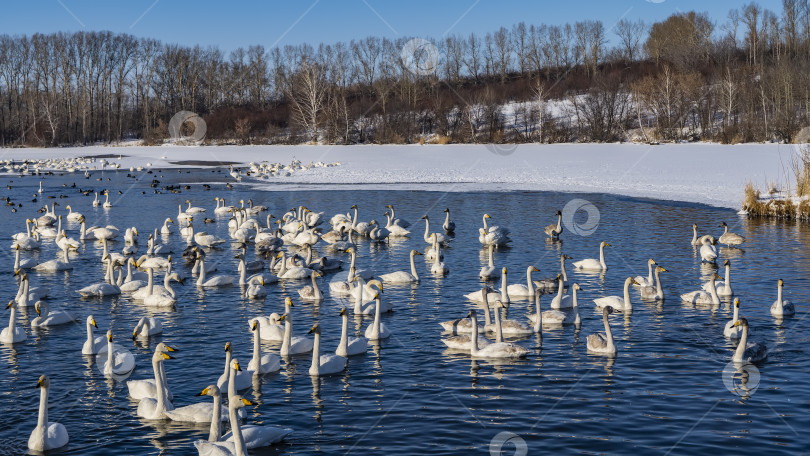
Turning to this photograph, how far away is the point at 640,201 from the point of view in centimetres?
3281

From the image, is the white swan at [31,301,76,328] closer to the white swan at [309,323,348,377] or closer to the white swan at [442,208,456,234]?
the white swan at [309,323,348,377]

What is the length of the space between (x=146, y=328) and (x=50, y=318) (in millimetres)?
2172

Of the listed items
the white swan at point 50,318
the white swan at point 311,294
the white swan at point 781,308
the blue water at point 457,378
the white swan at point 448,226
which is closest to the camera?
the blue water at point 457,378

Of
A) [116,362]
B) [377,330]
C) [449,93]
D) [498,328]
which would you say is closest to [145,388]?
[116,362]

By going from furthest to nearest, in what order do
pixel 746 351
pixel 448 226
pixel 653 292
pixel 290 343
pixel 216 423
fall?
pixel 448 226, pixel 653 292, pixel 290 343, pixel 746 351, pixel 216 423

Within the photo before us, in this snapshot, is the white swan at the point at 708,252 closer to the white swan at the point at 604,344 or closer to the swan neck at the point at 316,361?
the white swan at the point at 604,344

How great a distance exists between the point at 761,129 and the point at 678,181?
30.8m

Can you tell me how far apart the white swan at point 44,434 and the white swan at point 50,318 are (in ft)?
19.0

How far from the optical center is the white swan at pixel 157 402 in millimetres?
10289

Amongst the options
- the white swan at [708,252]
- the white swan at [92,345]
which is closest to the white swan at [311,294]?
the white swan at [92,345]

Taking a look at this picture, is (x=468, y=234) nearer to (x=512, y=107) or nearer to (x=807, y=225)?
(x=807, y=225)

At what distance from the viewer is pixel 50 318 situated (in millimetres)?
14938

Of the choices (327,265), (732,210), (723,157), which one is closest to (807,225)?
(732,210)

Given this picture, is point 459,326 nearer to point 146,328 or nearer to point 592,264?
point 146,328
